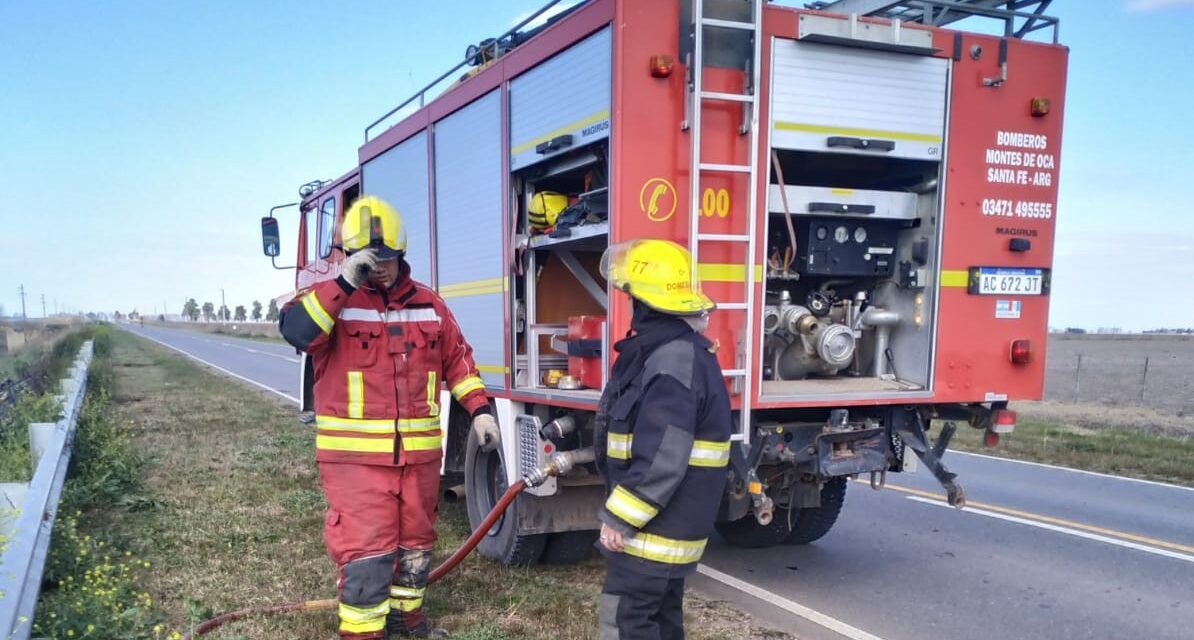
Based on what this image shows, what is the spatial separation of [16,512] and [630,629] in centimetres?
272

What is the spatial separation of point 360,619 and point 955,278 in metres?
3.51

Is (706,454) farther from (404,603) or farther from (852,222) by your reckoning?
(852,222)

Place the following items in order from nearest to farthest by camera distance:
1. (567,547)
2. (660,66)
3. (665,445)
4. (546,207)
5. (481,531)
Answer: (665,445)
(660,66)
(481,531)
(546,207)
(567,547)

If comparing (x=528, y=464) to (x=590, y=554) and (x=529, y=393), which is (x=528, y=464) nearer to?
(x=529, y=393)

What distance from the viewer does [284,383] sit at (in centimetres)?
1788

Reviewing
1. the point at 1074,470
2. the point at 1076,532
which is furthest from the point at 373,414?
the point at 1074,470

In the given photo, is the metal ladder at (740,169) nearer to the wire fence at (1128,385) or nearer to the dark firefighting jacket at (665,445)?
the dark firefighting jacket at (665,445)

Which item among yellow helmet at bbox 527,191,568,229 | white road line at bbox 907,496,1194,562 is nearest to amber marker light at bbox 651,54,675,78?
yellow helmet at bbox 527,191,568,229

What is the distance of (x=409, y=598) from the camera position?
12.1 feet

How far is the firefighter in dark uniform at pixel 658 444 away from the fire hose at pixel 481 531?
3.28 feet

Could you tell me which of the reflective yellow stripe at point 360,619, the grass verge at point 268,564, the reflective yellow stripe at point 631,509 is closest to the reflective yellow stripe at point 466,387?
the reflective yellow stripe at point 360,619

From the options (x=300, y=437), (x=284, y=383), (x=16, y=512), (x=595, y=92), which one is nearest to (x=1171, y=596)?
(x=595, y=92)

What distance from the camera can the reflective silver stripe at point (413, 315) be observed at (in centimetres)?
357

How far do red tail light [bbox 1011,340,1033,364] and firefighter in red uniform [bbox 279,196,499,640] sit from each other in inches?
128
